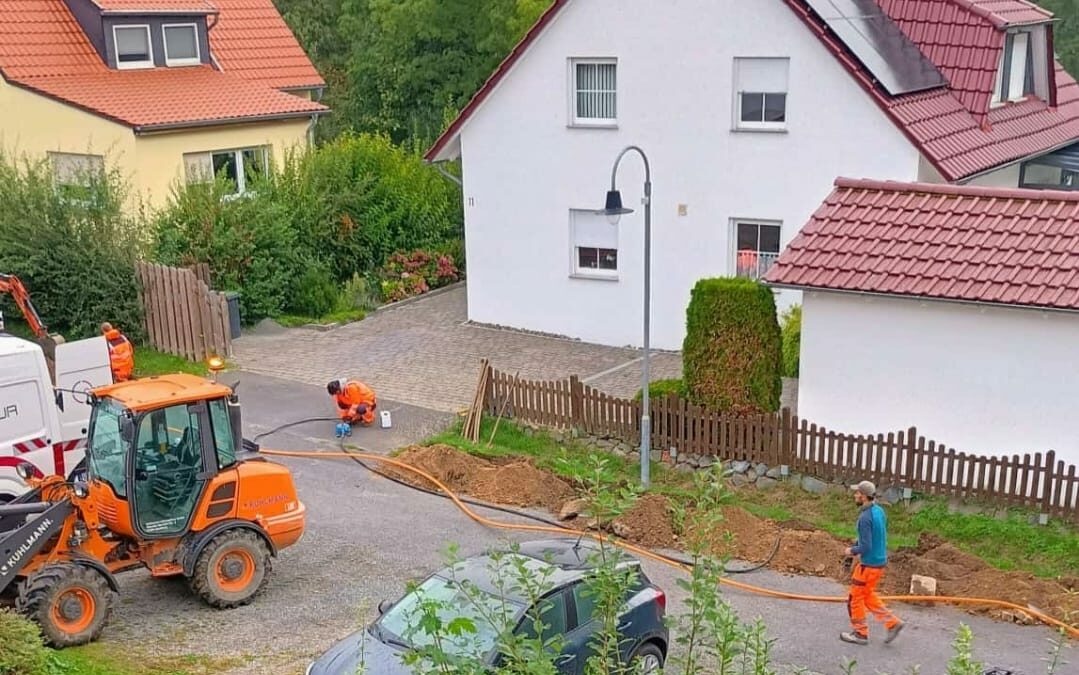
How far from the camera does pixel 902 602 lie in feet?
40.4

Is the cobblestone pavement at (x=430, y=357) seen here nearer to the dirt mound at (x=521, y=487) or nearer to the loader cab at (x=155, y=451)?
the dirt mound at (x=521, y=487)

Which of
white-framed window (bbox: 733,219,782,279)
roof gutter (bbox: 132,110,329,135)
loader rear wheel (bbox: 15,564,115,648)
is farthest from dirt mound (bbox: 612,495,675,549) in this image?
roof gutter (bbox: 132,110,329,135)

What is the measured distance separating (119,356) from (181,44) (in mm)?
12820

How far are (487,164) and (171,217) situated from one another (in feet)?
20.2

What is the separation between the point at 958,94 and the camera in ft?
68.1

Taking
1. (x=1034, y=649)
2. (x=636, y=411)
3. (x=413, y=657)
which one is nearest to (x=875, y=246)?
(x=636, y=411)

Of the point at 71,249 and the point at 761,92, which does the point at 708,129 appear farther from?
the point at 71,249

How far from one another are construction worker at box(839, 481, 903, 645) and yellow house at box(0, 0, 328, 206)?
56.8 ft

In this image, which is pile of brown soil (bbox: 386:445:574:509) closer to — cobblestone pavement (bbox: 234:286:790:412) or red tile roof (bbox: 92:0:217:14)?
cobblestone pavement (bbox: 234:286:790:412)

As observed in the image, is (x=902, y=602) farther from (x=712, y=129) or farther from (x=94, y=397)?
(x=712, y=129)

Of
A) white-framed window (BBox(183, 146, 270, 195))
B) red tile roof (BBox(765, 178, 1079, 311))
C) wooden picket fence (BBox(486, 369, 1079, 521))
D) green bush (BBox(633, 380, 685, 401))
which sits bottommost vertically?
wooden picket fence (BBox(486, 369, 1079, 521))

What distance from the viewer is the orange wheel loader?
1062cm

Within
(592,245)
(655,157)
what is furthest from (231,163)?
(655,157)

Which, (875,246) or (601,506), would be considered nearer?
(601,506)
